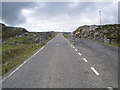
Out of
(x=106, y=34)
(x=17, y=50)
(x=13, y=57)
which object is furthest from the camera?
(x=106, y=34)

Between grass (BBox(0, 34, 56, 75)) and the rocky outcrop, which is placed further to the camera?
the rocky outcrop

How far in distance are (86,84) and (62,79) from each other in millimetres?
1186

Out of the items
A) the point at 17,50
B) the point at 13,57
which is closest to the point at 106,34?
the point at 17,50

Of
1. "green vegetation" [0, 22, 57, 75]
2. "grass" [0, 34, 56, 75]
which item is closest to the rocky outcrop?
"green vegetation" [0, 22, 57, 75]

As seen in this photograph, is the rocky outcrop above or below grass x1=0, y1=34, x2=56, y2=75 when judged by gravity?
above

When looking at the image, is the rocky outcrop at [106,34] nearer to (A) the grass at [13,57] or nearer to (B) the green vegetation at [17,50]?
(B) the green vegetation at [17,50]

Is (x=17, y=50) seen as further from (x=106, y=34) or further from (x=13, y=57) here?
(x=106, y=34)

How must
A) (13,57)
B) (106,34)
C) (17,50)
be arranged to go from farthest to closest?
(106,34) < (17,50) < (13,57)

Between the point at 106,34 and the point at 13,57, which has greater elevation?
the point at 106,34

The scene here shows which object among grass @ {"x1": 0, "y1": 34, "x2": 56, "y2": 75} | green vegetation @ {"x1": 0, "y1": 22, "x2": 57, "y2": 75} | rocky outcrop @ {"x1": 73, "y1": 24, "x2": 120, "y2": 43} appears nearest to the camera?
grass @ {"x1": 0, "y1": 34, "x2": 56, "y2": 75}

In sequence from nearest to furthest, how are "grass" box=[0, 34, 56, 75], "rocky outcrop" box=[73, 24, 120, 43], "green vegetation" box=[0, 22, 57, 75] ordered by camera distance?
"grass" box=[0, 34, 56, 75]
"green vegetation" box=[0, 22, 57, 75]
"rocky outcrop" box=[73, 24, 120, 43]

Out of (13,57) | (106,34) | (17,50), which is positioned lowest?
(13,57)

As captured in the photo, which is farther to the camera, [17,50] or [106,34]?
[106,34]

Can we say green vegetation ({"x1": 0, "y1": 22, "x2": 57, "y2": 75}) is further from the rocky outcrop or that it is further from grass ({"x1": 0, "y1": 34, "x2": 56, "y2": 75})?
the rocky outcrop
